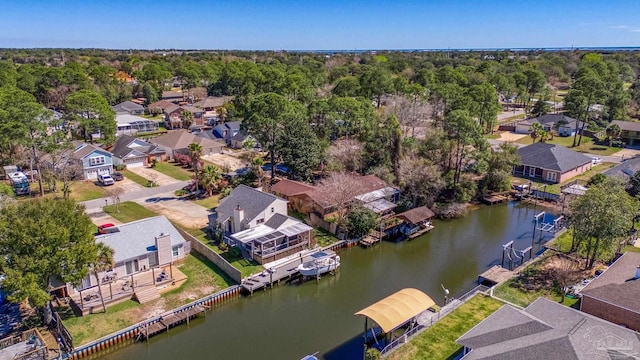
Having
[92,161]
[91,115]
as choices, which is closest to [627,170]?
[92,161]

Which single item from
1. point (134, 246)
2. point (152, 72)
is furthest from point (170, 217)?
point (152, 72)

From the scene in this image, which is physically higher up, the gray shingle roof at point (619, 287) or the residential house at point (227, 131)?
the residential house at point (227, 131)

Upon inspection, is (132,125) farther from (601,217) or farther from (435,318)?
(601,217)

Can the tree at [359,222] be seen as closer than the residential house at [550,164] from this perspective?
Yes

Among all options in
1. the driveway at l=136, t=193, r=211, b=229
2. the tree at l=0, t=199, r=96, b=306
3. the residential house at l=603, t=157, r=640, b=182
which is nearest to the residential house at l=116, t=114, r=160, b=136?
the driveway at l=136, t=193, r=211, b=229

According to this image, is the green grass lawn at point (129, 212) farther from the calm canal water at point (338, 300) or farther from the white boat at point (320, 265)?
the white boat at point (320, 265)

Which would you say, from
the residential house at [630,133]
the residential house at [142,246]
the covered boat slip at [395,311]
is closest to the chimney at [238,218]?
the residential house at [142,246]

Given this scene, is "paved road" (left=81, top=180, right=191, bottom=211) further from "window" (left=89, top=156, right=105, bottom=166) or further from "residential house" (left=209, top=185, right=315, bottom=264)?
"residential house" (left=209, top=185, right=315, bottom=264)
